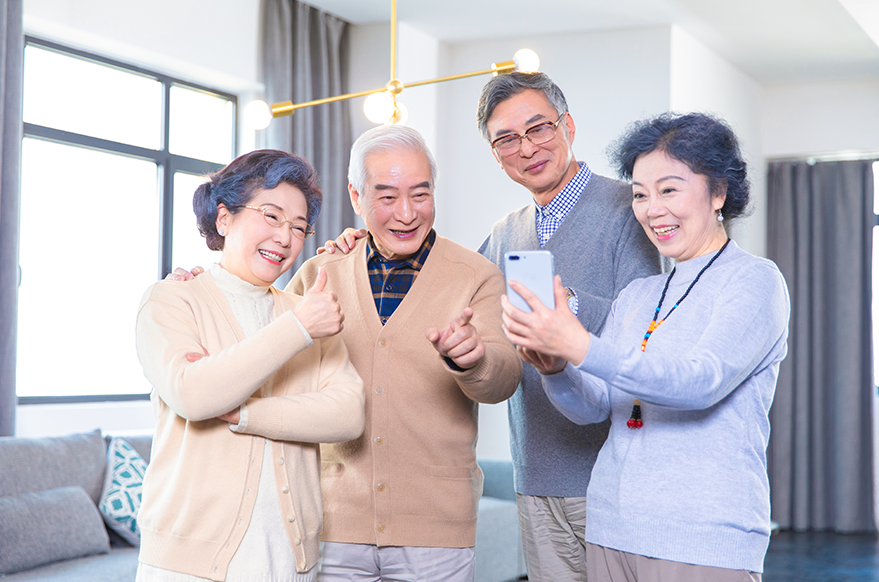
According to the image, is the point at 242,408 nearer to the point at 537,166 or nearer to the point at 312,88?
the point at 537,166

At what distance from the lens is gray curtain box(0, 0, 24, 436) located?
381 centimetres

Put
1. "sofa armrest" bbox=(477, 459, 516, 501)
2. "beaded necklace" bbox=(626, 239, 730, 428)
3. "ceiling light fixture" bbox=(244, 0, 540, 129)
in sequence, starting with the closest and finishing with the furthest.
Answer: "beaded necklace" bbox=(626, 239, 730, 428)
"ceiling light fixture" bbox=(244, 0, 540, 129)
"sofa armrest" bbox=(477, 459, 516, 501)

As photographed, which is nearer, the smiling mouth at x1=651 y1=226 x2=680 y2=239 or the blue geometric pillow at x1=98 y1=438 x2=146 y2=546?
the smiling mouth at x1=651 y1=226 x2=680 y2=239

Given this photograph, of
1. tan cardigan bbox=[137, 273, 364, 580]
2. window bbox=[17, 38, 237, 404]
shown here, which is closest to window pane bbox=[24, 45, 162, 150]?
window bbox=[17, 38, 237, 404]

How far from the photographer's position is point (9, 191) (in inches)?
151

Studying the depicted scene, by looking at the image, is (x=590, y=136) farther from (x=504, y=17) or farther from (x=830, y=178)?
(x=830, y=178)

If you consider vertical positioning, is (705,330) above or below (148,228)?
below

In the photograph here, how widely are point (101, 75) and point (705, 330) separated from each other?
13.7 feet

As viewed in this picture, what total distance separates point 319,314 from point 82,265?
144 inches

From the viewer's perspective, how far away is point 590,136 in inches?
225

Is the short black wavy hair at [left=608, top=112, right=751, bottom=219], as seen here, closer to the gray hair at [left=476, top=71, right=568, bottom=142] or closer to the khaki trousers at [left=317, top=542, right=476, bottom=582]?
the gray hair at [left=476, top=71, right=568, bottom=142]

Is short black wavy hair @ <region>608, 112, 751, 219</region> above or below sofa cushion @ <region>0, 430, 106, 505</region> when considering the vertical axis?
above

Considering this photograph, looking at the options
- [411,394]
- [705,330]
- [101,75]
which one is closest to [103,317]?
[101,75]

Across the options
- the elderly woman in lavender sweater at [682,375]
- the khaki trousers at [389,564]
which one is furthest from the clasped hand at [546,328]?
the khaki trousers at [389,564]
